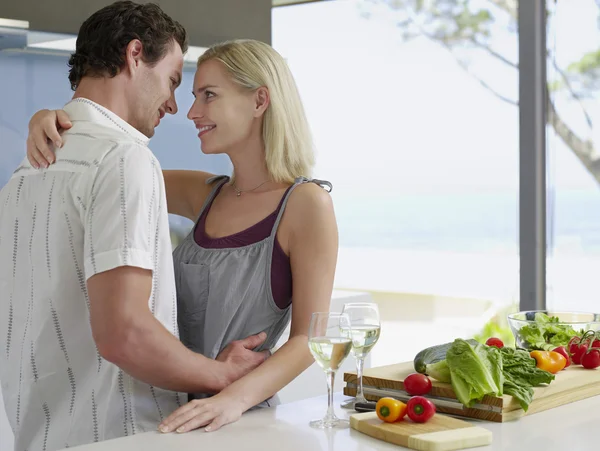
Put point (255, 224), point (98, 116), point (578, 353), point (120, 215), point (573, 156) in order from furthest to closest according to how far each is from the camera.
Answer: point (573, 156)
point (255, 224)
point (578, 353)
point (98, 116)
point (120, 215)

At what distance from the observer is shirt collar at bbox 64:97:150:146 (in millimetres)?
2000

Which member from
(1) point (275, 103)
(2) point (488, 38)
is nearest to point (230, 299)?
(1) point (275, 103)

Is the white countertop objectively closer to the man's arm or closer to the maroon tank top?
the man's arm

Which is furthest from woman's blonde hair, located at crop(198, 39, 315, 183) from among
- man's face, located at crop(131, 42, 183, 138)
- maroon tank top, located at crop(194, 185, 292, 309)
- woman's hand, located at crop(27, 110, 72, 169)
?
woman's hand, located at crop(27, 110, 72, 169)

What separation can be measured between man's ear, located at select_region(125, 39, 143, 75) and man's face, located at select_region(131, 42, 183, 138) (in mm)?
17

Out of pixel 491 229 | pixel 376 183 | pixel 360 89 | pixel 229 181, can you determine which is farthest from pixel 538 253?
pixel 229 181

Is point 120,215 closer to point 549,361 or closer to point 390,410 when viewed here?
point 390,410

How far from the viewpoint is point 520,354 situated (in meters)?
2.04

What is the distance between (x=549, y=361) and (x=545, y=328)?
0.97 feet

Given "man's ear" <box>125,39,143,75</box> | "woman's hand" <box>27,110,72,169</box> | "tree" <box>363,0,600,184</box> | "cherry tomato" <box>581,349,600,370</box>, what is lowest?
"cherry tomato" <box>581,349,600,370</box>

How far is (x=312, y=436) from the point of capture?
1738 mm

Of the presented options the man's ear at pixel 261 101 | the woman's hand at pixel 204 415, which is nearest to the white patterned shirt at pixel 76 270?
the woman's hand at pixel 204 415

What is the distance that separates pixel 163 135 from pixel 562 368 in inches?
90.7

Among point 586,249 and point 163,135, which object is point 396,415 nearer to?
point 163,135
